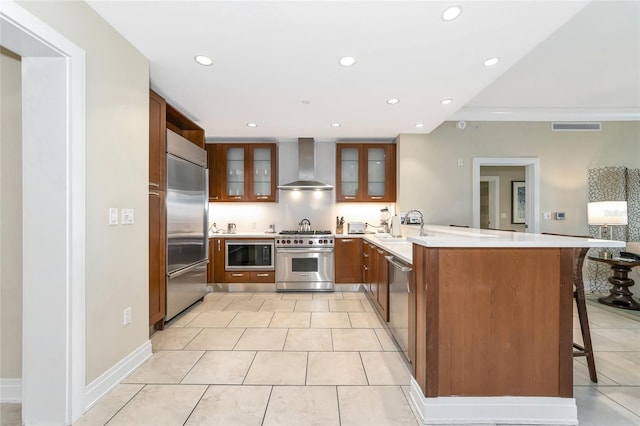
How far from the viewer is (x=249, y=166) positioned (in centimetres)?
473

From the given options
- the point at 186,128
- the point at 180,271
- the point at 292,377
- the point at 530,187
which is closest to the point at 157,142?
the point at 186,128

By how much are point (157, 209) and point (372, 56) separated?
234 centimetres

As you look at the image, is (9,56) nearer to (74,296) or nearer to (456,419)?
(74,296)

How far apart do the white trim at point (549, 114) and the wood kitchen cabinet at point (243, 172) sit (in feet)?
9.73

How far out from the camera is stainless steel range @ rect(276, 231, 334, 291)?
436cm

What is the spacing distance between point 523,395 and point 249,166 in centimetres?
428

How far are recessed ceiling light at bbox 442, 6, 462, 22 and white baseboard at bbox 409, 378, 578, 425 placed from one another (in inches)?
90.3

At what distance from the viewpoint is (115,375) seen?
6.35 feet

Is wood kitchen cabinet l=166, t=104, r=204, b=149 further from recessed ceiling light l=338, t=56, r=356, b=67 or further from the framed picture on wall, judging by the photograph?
the framed picture on wall

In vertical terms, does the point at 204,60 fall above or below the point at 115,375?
above

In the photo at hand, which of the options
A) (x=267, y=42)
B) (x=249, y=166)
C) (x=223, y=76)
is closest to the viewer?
(x=267, y=42)

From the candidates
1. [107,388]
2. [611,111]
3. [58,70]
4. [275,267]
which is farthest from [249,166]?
[611,111]

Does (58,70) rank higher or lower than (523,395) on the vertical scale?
higher

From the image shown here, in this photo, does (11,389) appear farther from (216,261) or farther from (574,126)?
(574,126)
